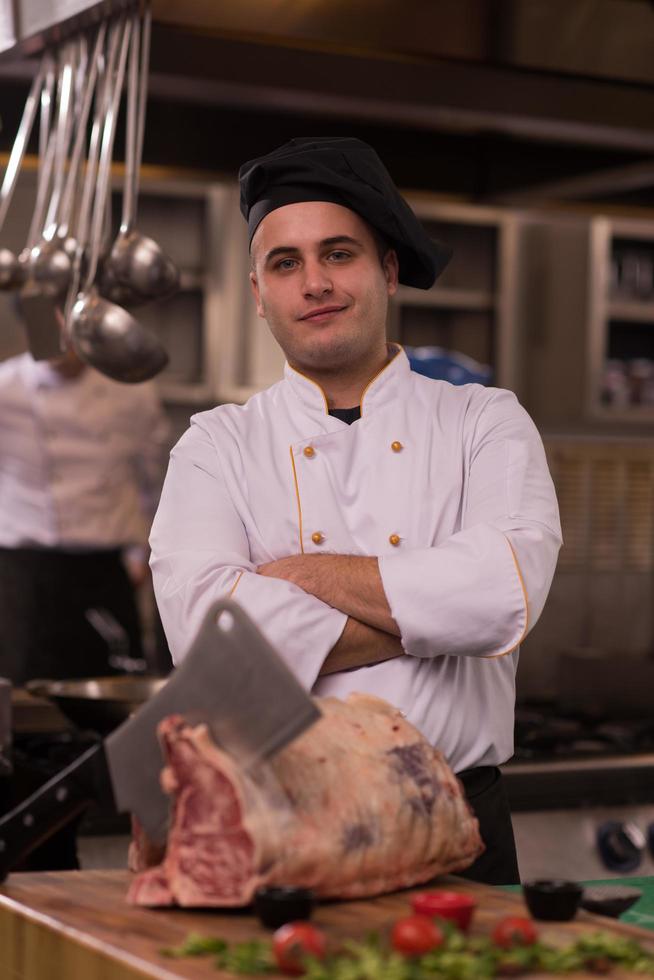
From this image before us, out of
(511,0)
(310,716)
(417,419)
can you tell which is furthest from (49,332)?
(310,716)

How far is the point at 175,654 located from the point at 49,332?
1287 mm

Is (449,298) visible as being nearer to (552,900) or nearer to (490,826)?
(490,826)

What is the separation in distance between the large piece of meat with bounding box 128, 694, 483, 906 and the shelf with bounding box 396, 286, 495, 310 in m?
3.89

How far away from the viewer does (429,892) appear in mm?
1416

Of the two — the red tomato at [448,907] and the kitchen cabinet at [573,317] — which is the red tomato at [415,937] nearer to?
the red tomato at [448,907]

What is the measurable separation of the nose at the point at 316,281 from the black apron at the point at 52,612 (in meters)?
2.56

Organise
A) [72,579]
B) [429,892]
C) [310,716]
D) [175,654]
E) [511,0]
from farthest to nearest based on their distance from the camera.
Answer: [72,579]
[511,0]
[175,654]
[429,892]
[310,716]

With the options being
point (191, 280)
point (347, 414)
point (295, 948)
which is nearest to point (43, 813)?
point (295, 948)

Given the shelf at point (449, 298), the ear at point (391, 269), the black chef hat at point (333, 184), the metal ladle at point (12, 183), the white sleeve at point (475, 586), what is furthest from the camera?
the shelf at point (449, 298)

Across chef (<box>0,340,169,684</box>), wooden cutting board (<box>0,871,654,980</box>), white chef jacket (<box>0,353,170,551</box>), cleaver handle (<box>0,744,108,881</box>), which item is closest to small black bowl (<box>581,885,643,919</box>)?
wooden cutting board (<box>0,871,654,980</box>)

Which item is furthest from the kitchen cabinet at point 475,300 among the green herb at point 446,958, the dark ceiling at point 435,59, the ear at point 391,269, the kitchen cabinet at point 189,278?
the green herb at point 446,958

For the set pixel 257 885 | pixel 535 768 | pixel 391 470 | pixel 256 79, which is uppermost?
pixel 256 79

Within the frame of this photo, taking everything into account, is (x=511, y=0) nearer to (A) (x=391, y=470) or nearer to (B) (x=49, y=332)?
(B) (x=49, y=332)

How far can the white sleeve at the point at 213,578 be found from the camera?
64.3 inches
